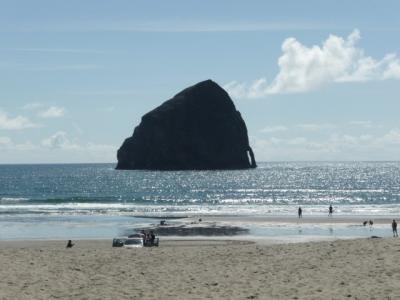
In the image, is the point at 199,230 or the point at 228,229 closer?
the point at 199,230

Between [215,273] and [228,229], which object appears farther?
[228,229]

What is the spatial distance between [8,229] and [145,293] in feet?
139

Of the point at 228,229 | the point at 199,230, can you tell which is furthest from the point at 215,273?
the point at 228,229

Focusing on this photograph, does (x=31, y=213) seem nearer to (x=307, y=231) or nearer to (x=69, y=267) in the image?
(x=307, y=231)

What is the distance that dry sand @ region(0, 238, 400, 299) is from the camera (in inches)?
665

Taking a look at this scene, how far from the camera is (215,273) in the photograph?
2027 cm

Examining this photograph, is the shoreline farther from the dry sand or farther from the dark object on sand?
the dry sand

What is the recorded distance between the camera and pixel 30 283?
18328 mm

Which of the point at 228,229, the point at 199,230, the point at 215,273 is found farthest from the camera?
the point at 228,229

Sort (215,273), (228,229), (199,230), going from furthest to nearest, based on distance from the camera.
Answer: (228,229) → (199,230) → (215,273)

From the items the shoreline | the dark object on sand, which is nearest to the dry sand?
the shoreline

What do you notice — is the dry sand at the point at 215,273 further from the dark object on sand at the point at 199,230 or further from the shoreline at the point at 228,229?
the dark object on sand at the point at 199,230

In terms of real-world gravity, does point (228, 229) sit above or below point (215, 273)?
below

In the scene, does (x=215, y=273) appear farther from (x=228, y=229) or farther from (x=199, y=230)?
(x=228, y=229)
